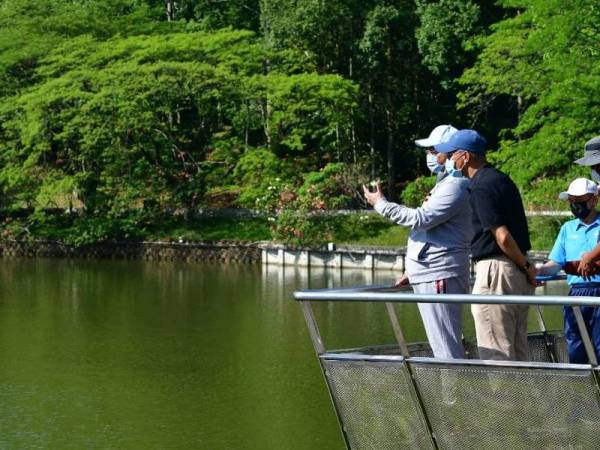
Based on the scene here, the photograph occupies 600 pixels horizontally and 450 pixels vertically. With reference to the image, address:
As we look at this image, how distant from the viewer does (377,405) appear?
545 centimetres

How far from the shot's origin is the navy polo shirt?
239 inches

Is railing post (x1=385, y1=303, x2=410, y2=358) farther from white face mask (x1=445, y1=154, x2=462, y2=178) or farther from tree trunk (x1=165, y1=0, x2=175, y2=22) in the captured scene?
tree trunk (x1=165, y1=0, x2=175, y2=22)

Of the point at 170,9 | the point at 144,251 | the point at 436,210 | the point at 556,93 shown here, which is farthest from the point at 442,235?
the point at 170,9

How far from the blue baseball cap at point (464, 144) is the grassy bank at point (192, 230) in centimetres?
2411

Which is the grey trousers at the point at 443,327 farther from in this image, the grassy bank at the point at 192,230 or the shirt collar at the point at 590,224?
the grassy bank at the point at 192,230

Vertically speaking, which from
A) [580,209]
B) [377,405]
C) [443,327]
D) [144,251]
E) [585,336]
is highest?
[580,209]

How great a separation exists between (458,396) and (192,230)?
28.8 m

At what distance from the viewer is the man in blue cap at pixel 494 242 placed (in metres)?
5.95

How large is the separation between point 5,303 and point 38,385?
861 cm

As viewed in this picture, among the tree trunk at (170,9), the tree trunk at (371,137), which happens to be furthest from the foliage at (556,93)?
the tree trunk at (170,9)

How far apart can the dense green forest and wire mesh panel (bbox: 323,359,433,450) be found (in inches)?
1007

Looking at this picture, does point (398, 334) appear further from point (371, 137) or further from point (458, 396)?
point (371, 137)

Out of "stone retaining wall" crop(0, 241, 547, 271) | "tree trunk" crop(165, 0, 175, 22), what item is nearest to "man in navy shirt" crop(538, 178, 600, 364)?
"stone retaining wall" crop(0, 241, 547, 271)

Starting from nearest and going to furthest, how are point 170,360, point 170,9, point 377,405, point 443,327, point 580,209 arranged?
point 377,405 < point 443,327 < point 580,209 < point 170,360 < point 170,9
